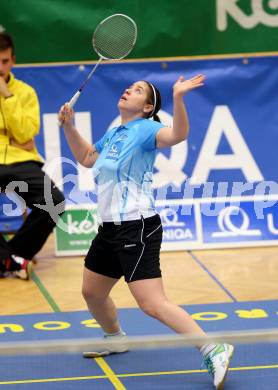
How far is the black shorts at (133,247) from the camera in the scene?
4.95 meters

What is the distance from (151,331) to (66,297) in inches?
43.0

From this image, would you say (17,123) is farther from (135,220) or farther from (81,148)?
(135,220)

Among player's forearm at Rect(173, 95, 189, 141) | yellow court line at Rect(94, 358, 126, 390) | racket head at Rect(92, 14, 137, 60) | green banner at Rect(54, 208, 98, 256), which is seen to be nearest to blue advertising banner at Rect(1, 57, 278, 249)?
green banner at Rect(54, 208, 98, 256)

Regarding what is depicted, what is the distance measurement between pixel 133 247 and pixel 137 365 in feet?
2.72

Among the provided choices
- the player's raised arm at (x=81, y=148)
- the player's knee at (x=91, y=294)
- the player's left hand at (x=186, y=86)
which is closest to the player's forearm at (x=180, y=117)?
the player's left hand at (x=186, y=86)

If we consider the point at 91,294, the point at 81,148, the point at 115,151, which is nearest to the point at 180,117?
the point at 115,151

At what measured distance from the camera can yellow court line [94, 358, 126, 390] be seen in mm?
5016

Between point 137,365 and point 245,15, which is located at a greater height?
point 245,15

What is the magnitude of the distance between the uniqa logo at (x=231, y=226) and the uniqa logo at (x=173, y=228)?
264 millimetres

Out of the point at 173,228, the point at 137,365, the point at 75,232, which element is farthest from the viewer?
the point at 173,228

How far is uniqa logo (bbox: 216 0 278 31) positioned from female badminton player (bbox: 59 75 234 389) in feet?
11.8

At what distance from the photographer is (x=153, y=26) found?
8.59 metres

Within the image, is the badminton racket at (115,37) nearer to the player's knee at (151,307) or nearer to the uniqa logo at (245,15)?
the player's knee at (151,307)

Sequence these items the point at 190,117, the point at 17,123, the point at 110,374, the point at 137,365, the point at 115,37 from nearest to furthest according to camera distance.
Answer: the point at 110,374 < the point at 137,365 < the point at 115,37 < the point at 17,123 < the point at 190,117
